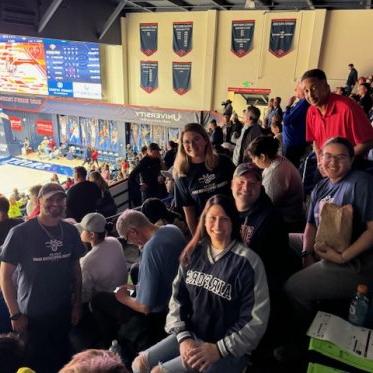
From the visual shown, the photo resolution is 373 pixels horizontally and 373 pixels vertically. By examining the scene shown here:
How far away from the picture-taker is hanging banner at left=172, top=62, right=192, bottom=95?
12.4 meters

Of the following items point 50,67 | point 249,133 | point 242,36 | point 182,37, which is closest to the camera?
point 249,133

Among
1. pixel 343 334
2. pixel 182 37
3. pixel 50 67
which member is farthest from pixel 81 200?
pixel 50 67

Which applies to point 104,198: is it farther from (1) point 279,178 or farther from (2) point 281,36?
(2) point 281,36

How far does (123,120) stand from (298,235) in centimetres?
1219

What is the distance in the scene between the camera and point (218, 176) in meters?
2.62

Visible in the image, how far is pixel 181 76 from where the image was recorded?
1259 cm

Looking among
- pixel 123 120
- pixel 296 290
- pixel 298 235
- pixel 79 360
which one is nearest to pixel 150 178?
pixel 298 235

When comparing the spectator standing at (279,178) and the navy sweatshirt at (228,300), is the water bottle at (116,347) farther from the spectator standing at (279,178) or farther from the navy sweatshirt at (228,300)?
the spectator standing at (279,178)

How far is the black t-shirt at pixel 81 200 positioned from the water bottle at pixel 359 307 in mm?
3219

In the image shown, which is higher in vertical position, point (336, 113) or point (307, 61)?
point (307, 61)

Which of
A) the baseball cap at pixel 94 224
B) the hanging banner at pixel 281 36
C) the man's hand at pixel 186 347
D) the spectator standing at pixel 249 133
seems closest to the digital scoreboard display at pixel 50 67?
the hanging banner at pixel 281 36

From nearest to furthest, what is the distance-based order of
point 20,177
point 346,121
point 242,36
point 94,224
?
point 346,121 < point 94,224 < point 242,36 < point 20,177

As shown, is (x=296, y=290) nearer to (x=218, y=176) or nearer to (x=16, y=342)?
(x=218, y=176)

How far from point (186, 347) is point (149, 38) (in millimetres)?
12726
